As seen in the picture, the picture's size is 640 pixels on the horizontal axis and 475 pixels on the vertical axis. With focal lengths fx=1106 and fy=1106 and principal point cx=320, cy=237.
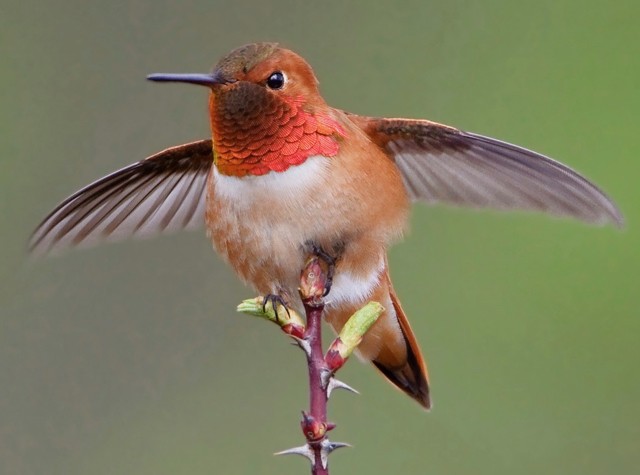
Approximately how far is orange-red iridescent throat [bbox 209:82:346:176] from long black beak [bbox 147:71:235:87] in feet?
0.13

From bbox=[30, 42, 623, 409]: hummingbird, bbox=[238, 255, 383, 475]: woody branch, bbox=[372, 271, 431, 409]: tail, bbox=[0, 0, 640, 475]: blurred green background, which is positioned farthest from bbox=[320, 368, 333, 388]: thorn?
bbox=[0, 0, 640, 475]: blurred green background

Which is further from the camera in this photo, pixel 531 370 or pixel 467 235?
pixel 467 235

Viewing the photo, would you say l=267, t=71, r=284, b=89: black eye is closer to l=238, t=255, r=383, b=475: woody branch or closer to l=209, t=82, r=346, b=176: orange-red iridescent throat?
l=209, t=82, r=346, b=176: orange-red iridescent throat

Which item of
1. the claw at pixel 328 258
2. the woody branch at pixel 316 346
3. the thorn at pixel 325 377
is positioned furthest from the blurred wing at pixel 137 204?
the thorn at pixel 325 377

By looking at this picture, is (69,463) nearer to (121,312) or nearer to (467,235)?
(121,312)

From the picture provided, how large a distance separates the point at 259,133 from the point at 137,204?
83 cm

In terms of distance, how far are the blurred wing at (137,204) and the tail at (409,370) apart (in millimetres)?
714

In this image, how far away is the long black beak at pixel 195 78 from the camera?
262cm

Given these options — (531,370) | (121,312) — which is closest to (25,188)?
(121,312)

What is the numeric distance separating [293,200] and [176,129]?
10.5ft

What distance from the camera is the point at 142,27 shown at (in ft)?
20.5

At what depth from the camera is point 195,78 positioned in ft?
8.89

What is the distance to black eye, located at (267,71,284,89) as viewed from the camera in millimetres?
2877

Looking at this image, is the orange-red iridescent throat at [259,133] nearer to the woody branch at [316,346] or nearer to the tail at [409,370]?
the woody branch at [316,346]
